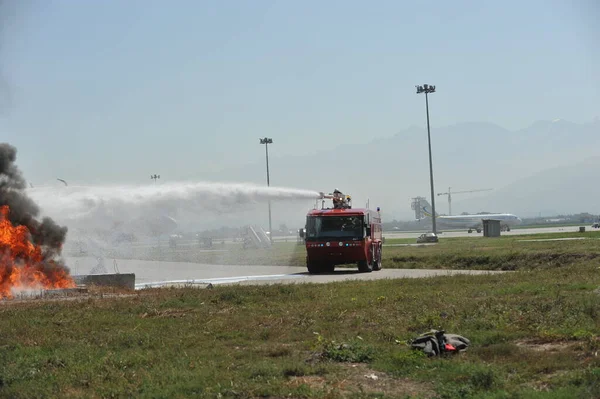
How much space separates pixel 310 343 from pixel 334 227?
21.2m

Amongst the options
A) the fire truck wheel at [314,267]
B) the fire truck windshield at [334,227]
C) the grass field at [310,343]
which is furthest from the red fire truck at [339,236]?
the grass field at [310,343]

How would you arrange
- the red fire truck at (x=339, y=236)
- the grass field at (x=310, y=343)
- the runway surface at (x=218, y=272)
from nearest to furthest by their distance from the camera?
1. the grass field at (x=310, y=343)
2. the runway surface at (x=218, y=272)
3. the red fire truck at (x=339, y=236)

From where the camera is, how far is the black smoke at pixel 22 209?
83.4 ft

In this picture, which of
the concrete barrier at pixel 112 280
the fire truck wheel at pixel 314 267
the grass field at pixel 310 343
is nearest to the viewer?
the grass field at pixel 310 343

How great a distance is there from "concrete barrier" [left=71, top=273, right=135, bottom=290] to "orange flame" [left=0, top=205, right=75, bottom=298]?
5.03 ft

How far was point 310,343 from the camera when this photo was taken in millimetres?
12805

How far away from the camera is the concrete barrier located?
27.4m

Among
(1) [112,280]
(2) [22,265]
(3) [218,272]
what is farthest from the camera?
(3) [218,272]

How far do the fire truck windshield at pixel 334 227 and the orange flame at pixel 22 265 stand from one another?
11621mm

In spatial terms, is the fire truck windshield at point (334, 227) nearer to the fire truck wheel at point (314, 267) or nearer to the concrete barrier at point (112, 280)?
the fire truck wheel at point (314, 267)

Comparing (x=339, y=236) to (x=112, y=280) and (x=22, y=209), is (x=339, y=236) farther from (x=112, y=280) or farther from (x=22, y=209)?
(x=22, y=209)

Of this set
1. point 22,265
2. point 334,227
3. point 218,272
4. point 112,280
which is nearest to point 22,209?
point 22,265

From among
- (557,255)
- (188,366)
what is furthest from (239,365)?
(557,255)

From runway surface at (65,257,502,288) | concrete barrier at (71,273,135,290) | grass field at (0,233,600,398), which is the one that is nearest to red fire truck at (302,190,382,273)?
runway surface at (65,257,502,288)
